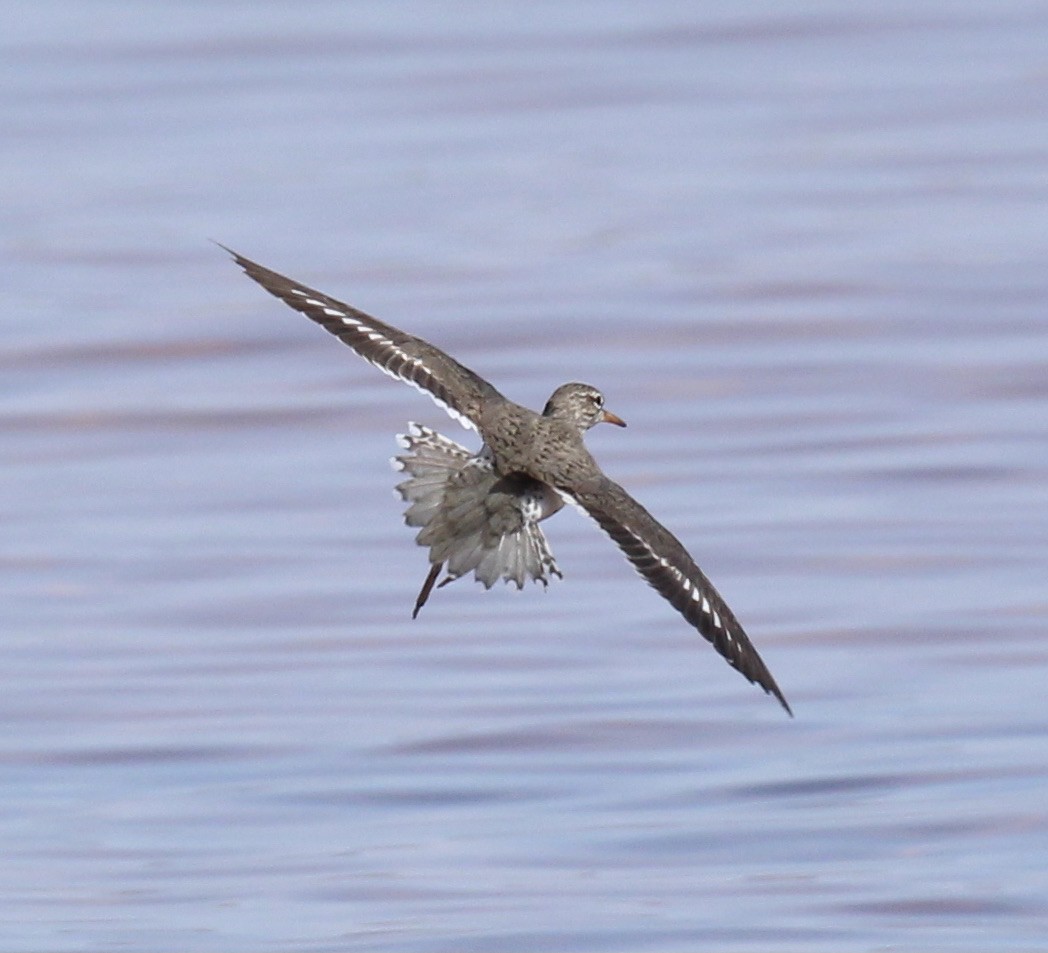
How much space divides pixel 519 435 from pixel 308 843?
2189 mm

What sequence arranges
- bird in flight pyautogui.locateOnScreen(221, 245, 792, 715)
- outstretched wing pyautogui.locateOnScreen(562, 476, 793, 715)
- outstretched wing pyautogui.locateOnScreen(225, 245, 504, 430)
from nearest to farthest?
1. outstretched wing pyautogui.locateOnScreen(562, 476, 793, 715)
2. bird in flight pyautogui.locateOnScreen(221, 245, 792, 715)
3. outstretched wing pyautogui.locateOnScreen(225, 245, 504, 430)

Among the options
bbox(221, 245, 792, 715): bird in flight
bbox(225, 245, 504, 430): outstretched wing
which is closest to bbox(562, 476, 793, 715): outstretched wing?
bbox(221, 245, 792, 715): bird in flight

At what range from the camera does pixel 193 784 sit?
1139 centimetres

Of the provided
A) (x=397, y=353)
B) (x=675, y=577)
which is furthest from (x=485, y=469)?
(x=675, y=577)

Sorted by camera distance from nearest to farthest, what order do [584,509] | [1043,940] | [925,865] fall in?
1. [584,509]
2. [1043,940]
3. [925,865]

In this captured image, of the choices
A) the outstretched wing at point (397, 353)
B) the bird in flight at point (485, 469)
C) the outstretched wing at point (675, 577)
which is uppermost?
the outstretched wing at point (397, 353)

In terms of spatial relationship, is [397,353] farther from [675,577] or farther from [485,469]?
[675,577]

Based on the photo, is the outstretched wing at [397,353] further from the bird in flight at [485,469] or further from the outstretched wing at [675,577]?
the outstretched wing at [675,577]

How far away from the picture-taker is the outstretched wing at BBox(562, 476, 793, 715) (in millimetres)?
8125

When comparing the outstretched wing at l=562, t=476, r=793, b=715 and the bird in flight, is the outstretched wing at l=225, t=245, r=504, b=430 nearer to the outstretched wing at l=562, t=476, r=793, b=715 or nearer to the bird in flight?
the bird in flight

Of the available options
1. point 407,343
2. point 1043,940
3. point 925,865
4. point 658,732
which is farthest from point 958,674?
point 407,343

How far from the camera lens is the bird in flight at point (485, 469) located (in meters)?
8.85

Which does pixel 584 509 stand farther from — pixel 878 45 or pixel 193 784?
pixel 878 45

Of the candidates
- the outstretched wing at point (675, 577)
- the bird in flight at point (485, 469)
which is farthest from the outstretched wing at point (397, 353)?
the outstretched wing at point (675, 577)
